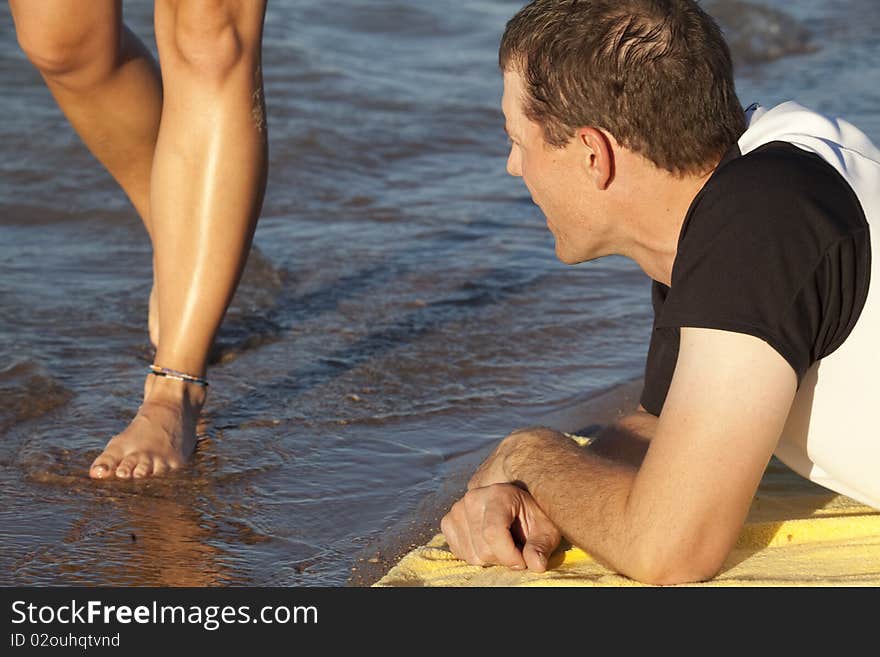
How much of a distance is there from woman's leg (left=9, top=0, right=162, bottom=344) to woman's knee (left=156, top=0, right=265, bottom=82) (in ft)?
0.67

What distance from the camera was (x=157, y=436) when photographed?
310 cm

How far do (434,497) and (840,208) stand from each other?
127 cm

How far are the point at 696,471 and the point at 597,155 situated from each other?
565mm

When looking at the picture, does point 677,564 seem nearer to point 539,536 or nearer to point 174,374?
point 539,536

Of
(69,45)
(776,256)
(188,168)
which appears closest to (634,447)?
(776,256)

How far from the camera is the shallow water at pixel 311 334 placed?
286 cm

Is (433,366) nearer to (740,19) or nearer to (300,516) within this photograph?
(300,516)

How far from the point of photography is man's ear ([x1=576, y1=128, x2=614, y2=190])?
2.26 meters

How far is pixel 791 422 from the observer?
231 centimetres

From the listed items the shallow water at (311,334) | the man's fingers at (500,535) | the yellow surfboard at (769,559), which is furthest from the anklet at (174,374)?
the man's fingers at (500,535)

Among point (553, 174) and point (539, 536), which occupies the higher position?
point (553, 174)

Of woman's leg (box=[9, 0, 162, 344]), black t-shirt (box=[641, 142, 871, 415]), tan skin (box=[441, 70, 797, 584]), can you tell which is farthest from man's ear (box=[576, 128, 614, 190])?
woman's leg (box=[9, 0, 162, 344])

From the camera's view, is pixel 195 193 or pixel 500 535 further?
pixel 195 193

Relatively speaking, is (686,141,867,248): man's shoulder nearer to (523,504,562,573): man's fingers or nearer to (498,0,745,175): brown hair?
(498,0,745,175): brown hair
